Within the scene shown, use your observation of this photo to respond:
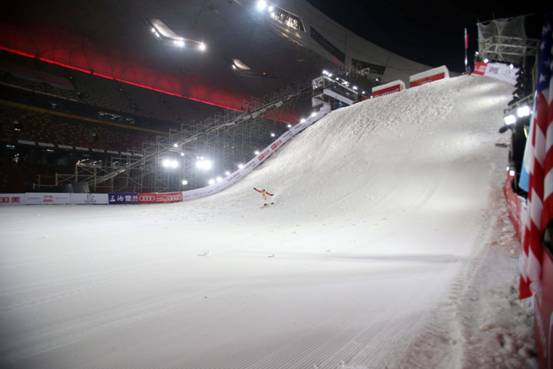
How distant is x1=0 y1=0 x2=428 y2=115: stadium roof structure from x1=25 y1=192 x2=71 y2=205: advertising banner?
12855 mm

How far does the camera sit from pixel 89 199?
15.8 m

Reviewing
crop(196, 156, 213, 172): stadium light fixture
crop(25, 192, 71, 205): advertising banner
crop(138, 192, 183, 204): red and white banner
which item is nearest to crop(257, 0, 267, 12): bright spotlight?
crop(196, 156, 213, 172): stadium light fixture

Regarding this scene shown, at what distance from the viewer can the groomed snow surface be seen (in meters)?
1.99

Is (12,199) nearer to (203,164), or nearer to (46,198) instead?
(46,198)

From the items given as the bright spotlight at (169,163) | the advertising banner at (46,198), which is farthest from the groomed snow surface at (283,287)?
the bright spotlight at (169,163)

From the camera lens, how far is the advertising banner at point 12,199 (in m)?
14.2

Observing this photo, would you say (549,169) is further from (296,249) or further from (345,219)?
(345,219)

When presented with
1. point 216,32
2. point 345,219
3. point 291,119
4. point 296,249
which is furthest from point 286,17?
point 296,249

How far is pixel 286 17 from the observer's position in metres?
36.3

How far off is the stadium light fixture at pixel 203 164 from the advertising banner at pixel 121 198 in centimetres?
639

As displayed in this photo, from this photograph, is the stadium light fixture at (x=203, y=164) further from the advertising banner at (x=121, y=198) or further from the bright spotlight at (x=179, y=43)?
the bright spotlight at (x=179, y=43)

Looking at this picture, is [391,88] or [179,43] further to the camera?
[179,43]

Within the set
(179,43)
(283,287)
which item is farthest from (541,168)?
(179,43)

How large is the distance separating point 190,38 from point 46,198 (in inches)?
878
